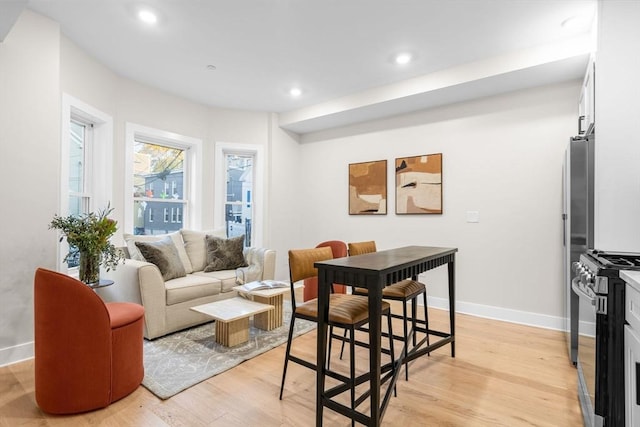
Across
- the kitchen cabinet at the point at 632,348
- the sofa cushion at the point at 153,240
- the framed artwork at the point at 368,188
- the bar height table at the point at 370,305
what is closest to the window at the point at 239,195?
the sofa cushion at the point at 153,240

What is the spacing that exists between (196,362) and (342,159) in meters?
3.41

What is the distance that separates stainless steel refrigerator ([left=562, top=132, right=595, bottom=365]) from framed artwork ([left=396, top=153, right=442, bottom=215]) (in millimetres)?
1611

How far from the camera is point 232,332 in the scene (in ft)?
9.41

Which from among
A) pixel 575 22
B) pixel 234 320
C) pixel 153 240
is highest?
pixel 575 22

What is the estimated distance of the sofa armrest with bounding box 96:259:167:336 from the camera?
2.94 meters

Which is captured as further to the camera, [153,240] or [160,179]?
[160,179]

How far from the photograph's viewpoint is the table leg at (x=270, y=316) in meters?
3.28

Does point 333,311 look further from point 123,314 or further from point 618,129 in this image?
point 618,129

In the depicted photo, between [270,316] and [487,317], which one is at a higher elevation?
[270,316]

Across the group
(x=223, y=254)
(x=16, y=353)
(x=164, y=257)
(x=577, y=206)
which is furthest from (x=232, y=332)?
(x=577, y=206)

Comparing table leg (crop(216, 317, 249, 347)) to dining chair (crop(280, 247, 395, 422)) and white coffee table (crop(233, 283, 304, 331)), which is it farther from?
dining chair (crop(280, 247, 395, 422))

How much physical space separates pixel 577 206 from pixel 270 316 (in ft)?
9.19

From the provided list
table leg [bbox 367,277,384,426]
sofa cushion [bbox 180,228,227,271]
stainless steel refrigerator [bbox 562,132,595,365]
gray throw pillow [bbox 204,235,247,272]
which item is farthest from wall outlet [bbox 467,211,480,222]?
sofa cushion [bbox 180,228,227,271]

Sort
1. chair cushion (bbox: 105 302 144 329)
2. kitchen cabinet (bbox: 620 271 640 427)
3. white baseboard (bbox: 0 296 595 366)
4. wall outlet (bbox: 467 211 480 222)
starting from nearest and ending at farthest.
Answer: kitchen cabinet (bbox: 620 271 640 427) < chair cushion (bbox: 105 302 144 329) < white baseboard (bbox: 0 296 595 366) < wall outlet (bbox: 467 211 480 222)
